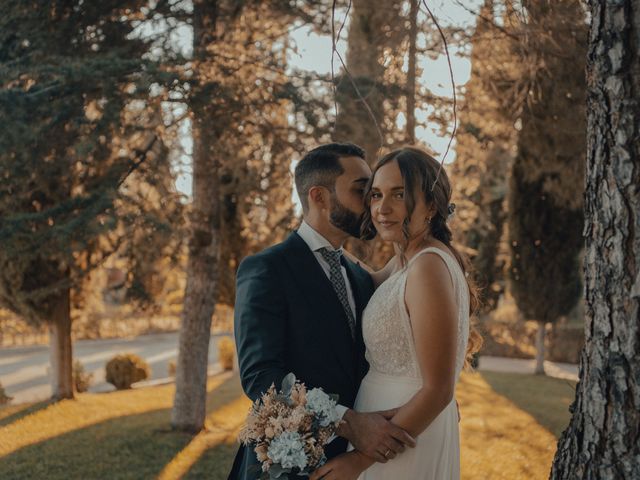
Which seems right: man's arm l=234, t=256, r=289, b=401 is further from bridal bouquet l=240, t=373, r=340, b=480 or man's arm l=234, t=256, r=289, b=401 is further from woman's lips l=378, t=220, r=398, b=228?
woman's lips l=378, t=220, r=398, b=228

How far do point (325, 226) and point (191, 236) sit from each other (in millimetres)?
6359

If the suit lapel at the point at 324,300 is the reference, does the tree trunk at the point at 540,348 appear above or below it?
below

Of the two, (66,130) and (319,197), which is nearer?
(319,197)

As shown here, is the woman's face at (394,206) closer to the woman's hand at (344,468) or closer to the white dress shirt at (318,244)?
the white dress shirt at (318,244)

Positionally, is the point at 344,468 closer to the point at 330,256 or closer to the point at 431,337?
the point at 431,337

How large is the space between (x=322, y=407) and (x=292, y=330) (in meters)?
0.52

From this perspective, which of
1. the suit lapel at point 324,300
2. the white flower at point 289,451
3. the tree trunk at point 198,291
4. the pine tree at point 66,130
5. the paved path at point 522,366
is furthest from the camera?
the paved path at point 522,366

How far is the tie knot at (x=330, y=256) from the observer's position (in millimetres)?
3326

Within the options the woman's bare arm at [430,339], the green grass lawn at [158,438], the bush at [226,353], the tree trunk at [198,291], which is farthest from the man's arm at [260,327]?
the bush at [226,353]

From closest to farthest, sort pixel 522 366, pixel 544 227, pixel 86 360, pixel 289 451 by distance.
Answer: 1. pixel 289 451
2. pixel 544 227
3. pixel 86 360
4. pixel 522 366

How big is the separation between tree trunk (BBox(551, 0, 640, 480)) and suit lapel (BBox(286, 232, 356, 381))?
1072 mm

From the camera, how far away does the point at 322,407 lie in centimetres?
260

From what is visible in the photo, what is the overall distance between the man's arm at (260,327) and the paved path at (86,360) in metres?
11.1

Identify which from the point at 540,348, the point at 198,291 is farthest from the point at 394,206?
the point at 540,348
